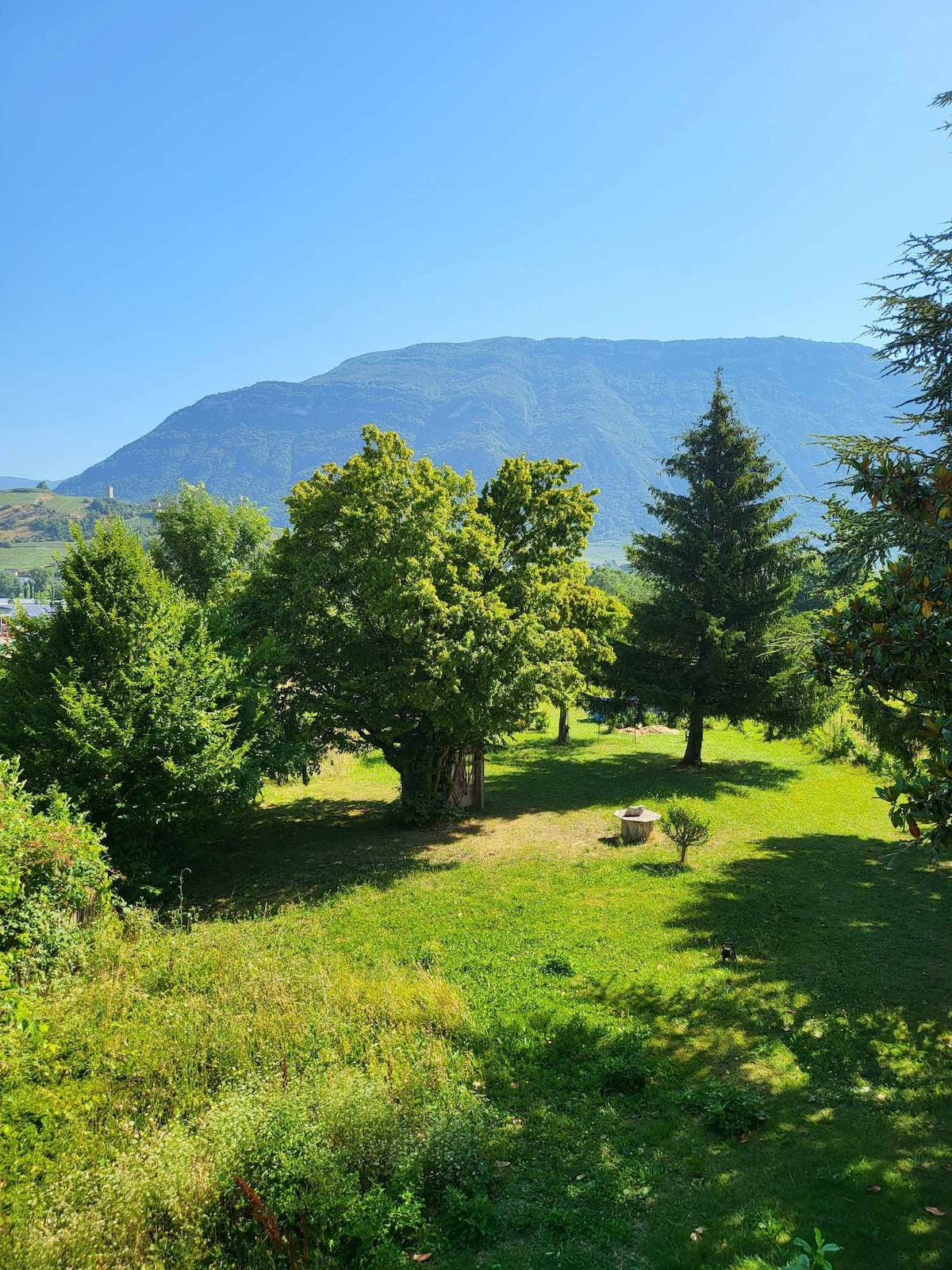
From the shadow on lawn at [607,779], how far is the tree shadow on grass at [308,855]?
11.6 ft

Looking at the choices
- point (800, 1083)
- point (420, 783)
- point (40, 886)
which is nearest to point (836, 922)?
point (800, 1083)

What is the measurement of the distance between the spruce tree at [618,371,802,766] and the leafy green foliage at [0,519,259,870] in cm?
1658

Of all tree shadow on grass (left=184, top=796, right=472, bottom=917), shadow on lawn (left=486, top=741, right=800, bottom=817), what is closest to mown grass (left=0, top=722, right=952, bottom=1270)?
tree shadow on grass (left=184, top=796, right=472, bottom=917)

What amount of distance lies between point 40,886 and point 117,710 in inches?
153

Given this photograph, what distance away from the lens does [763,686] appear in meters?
24.3

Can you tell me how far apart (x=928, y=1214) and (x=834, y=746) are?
82.2 feet

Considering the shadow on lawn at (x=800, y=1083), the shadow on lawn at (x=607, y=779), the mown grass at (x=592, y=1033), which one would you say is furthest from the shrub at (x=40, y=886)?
the shadow on lawn at (x=607, y=779)

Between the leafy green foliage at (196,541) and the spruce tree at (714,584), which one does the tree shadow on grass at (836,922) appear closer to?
the spruce tree at (714,584)

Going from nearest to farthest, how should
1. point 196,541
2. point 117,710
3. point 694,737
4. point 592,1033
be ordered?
point 592,1033
point 117,710
point 694,737
point 196,541

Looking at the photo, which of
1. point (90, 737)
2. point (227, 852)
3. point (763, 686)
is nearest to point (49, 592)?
point (90, 737)

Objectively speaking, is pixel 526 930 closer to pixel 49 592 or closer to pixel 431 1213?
pixel 431 1213

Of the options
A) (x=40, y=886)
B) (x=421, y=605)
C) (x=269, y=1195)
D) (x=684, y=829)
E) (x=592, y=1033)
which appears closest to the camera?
(x=269, y=1195)

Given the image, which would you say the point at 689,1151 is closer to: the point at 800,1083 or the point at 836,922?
the point at 800,1083

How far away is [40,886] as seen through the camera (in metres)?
9.88
